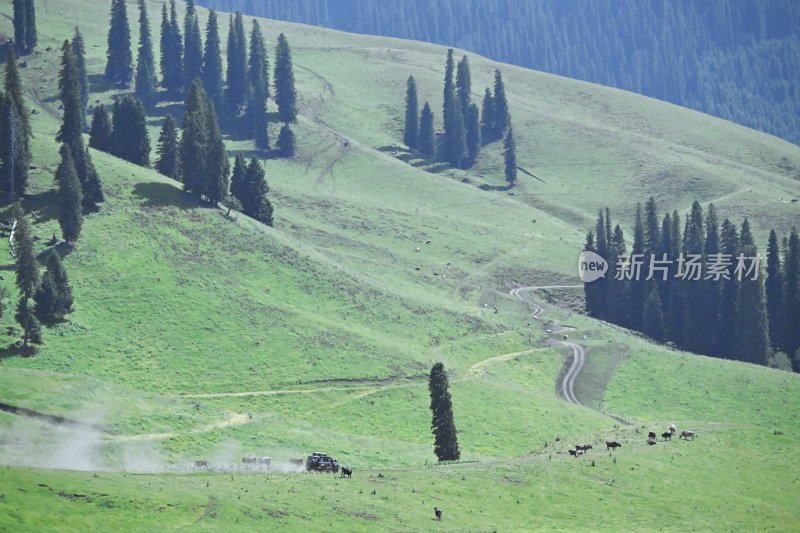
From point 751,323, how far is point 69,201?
343ft

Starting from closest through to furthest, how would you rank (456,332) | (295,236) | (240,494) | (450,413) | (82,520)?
(82,520) → (240,494) → (450,413) → (456,332) → (295,236)

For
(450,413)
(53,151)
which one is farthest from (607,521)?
(53,151)

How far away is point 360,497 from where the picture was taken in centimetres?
7975

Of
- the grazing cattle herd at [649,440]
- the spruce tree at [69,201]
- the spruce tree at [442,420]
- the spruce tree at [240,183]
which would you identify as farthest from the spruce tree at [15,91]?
the grazing cattle herd at [649,440]

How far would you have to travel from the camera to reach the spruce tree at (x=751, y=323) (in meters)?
186

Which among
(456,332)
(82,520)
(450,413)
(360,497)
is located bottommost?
(456,332)

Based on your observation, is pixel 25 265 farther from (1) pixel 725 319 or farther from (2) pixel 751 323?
(1) pixel 725 319

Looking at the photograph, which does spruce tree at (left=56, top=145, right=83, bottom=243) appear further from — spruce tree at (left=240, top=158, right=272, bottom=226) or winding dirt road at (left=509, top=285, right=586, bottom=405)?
winding dirt road at (left=509, top=285, right=586, bottom=405)

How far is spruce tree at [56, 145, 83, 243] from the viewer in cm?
14788

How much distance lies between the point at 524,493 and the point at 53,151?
10145 centimetres

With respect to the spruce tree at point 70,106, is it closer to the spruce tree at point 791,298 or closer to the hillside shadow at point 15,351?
the hillside shadow at point 15,351

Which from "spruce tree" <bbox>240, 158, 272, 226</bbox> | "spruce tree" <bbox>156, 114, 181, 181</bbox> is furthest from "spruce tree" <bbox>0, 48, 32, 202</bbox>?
"spruce tree" <bbox>240, 158, 272, 226</bbox>

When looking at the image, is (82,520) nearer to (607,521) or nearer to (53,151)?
(607,521)

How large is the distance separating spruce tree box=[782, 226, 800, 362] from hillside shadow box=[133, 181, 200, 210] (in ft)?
315
